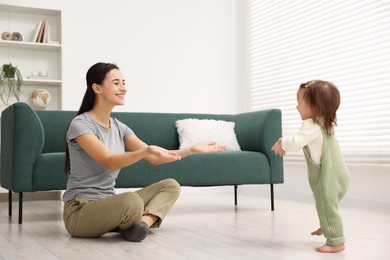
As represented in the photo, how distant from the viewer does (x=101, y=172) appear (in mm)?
2393

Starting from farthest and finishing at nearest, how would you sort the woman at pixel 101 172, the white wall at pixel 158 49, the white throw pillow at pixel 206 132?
the white wall at pixel 158 49, the white throw pillow at pixel 206 132, the woman at pixel 101 172

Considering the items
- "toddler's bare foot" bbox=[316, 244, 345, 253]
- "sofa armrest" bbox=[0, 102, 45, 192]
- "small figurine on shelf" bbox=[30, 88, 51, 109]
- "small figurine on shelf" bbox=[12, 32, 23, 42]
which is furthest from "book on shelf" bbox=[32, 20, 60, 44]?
"toddler's bare foot" bbox=[316, 244, 345, 253]

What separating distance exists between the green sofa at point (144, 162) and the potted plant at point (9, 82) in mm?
1246

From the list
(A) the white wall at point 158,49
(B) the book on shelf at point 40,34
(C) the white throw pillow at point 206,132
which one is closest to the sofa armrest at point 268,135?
(C) the white throw pillow at point 206,132

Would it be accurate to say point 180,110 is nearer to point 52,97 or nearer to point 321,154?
point 52,97

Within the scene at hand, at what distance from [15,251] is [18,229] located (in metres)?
0.68

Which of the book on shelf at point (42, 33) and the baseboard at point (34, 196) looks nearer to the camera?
the baseboard at point (34, 196)

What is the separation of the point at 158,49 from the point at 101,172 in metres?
3.22

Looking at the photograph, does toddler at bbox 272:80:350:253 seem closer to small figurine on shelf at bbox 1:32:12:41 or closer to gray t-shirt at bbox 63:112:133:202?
gray t-shirt at bbox 63:112:133:202

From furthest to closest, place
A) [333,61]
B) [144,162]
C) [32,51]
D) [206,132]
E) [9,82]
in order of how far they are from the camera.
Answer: [32,51], [9,82], [333,61], [206,132], [144,162]

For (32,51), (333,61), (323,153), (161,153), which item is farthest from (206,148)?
(32,51)

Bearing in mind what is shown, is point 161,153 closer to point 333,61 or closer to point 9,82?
point 333,61

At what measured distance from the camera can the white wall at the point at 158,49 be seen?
5055mm

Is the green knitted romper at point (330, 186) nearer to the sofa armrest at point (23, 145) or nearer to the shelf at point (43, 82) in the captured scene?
the sofa armrest at point (23, 145)
